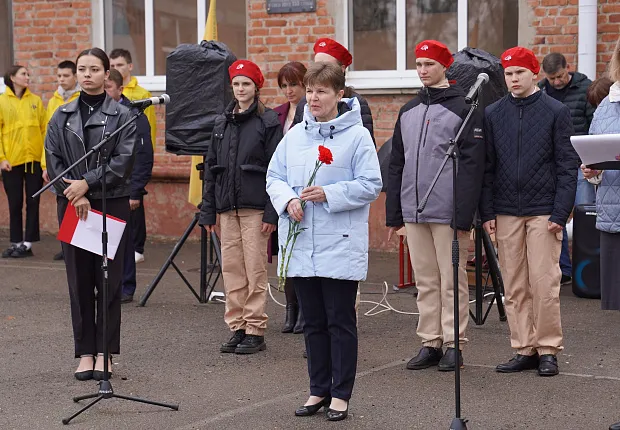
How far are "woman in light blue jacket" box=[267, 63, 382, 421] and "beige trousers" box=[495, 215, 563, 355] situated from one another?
4.39ft

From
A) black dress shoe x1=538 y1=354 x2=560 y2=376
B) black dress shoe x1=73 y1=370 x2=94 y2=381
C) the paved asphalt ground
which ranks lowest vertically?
the paved asphalt ground

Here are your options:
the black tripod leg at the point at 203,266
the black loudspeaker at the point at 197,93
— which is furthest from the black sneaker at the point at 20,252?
the black loudspeaker at the point at 197,93

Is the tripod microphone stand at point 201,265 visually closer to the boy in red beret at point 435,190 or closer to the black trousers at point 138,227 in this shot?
the black trousers at point 138,227

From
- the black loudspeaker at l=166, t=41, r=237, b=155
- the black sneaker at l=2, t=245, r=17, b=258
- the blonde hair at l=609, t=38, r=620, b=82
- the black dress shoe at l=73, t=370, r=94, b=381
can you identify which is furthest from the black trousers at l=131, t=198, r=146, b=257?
the blonde hair at l=609, t=38, r=620, b=82

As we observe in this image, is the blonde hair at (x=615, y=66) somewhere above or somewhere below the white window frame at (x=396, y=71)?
below

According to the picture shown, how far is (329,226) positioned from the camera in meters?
6.17

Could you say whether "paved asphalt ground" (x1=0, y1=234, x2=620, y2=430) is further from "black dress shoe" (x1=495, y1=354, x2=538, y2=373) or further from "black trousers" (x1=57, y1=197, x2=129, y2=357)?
"black trousers" (x1=57, y1=197, x2=129, y2=357)

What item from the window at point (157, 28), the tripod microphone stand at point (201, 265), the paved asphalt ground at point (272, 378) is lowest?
the paved asphalt ground at point (272, 378)

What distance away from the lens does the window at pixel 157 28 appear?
13672 mm

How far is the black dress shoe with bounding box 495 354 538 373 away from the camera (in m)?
7.21

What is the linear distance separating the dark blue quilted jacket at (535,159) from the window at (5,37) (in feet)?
31.3

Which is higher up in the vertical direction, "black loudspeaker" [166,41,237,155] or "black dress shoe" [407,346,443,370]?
"black loudspeaker" [166,41,237,155]

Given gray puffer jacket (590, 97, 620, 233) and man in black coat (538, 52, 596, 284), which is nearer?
gray puffer jacket (590, 97, 620, 233)

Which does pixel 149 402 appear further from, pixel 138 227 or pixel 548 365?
pixel 138 227
